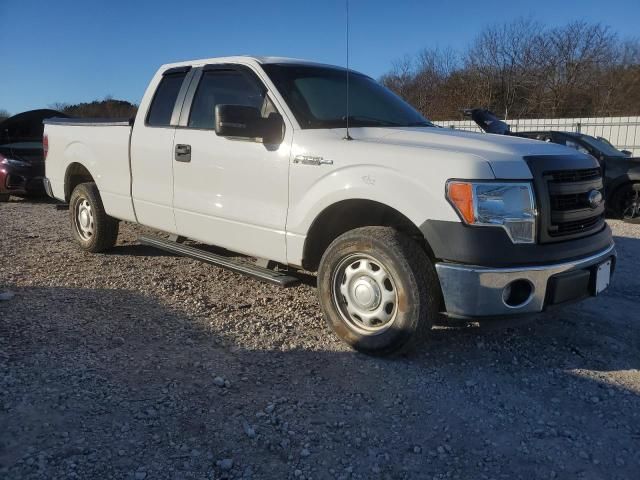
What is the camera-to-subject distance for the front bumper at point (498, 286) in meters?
3.16

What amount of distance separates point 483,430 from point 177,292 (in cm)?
305

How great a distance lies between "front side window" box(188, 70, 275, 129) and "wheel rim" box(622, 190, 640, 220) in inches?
316

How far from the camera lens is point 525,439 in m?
2.77

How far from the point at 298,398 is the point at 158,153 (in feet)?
9.52

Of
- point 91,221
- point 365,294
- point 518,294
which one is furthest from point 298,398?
point 91,221

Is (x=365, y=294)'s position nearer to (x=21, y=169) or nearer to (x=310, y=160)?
(x=310, y=160)

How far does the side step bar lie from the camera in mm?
4098

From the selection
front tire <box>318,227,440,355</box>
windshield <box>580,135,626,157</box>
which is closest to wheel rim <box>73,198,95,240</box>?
front tire <box>318,227,440,355</box>

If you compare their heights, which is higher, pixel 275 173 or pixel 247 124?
pixel 247 124

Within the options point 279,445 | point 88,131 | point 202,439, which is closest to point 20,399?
point 202,439

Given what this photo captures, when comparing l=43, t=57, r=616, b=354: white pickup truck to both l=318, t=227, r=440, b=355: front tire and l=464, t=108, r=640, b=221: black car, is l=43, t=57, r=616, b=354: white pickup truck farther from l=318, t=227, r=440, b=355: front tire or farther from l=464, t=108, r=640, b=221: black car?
l=464, t=108, r=640, b=221: black car

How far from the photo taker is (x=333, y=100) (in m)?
4.45

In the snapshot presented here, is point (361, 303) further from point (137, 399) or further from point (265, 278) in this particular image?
point (137, 399)

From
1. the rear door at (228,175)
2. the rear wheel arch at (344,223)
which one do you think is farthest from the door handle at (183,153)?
the rear wheel arch at (344,223)
